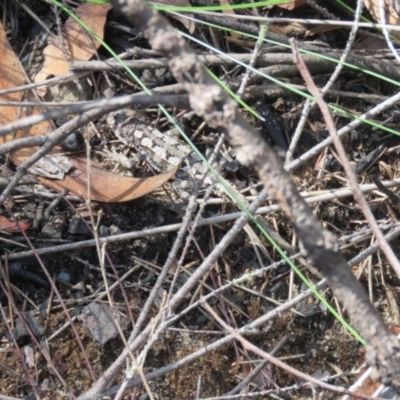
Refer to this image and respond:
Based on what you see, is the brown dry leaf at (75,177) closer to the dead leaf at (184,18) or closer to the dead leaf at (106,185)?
the dead leaf at (106,185)

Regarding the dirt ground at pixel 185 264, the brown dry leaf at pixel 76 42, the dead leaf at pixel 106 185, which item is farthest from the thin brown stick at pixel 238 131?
the brown dry leaf at pixel 76 42

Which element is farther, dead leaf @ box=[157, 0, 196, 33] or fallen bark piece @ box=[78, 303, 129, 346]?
dead leaf @ box=[157, 0, 196, 33]

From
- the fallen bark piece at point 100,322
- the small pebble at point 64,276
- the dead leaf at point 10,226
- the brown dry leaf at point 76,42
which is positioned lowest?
the fallen bark piece at point 100,322

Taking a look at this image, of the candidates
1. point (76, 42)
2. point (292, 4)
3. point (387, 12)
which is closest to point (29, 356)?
point (76, 42)

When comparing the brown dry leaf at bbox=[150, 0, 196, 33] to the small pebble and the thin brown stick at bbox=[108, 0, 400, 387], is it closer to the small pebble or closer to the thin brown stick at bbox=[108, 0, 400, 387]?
the small pebble

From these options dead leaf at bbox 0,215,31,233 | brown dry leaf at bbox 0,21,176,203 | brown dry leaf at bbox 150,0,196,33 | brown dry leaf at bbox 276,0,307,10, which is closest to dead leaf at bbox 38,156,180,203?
brown dry leaf at bbox 0,21,176,203

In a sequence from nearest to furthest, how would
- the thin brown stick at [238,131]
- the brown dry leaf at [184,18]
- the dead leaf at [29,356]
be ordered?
the thin brown stick at [238,131] < the dead leaf at [29,356] < the brown dry leaf at [184,18]

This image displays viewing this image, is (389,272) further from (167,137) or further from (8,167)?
(8,167)

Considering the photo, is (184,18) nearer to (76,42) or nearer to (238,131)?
(76,42)
